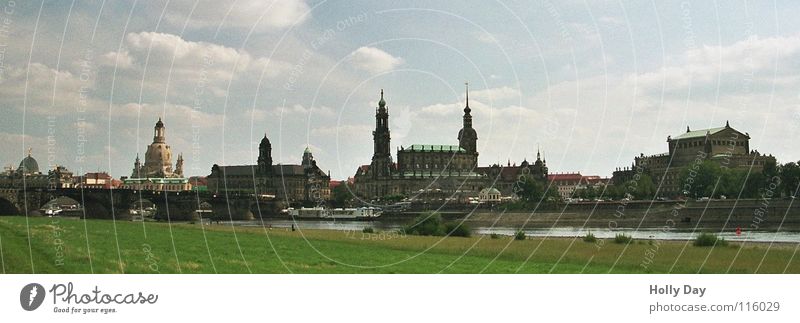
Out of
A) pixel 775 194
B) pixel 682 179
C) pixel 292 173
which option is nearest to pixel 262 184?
pixel 292 173

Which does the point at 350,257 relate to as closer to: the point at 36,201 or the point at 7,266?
the point at 7,266

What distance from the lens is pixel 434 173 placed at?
495 ft

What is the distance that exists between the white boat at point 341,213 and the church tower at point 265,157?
22.6 meters

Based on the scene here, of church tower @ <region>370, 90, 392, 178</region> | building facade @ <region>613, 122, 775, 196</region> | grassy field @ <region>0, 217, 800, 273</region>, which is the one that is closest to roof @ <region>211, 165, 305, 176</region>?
church tower @ <region>370, 90, 392, 178</region>

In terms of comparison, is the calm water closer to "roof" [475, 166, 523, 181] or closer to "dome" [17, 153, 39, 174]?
"dome" [17, 153, 39, 174]

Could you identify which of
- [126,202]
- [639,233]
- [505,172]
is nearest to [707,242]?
[639,233]

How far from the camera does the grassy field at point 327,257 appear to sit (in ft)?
52.9

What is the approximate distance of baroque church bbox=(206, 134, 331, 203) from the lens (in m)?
141

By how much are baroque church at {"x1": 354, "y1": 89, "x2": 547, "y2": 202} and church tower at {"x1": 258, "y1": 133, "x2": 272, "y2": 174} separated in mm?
15917

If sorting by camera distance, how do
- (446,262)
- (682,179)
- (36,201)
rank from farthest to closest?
(682,179), (36,201), (446,262)

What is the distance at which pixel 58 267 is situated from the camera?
576 inches

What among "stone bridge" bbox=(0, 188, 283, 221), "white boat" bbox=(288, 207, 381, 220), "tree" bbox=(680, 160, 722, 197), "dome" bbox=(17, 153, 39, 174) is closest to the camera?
"dome" bbox=(17, 153, 39, 174)

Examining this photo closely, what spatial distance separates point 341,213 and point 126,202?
1237 inches
